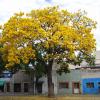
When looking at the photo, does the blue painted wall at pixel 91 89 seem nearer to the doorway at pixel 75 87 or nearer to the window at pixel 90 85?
the window at pixel 90 85

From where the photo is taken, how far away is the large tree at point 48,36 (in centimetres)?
5753

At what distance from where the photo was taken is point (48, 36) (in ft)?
190

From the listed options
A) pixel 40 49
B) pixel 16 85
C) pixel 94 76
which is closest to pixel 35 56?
pixel 40 49

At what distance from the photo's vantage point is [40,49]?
5912 centimetres

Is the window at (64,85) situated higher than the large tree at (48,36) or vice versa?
the large tree at (48,36)

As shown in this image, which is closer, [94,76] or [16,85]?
[94,76]

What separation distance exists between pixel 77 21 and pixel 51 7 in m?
4.54

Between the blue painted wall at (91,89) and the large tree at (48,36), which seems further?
the blue painted wall at (91,89)

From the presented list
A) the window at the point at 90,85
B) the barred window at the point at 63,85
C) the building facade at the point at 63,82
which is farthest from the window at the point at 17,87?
the window at the point at 90,85

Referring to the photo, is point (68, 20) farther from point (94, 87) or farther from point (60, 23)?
point (94, 87)

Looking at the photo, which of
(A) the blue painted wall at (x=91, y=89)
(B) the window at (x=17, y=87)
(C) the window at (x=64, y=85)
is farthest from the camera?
(B) the window at (x=17, y=87)

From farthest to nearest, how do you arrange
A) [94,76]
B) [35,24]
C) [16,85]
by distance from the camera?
[16,85] → [94,76] → [35,24]

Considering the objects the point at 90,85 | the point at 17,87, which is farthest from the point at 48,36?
the point at 17,87

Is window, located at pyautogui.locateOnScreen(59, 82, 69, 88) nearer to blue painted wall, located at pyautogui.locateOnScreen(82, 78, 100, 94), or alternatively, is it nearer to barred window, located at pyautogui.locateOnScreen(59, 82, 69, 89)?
barred window, located at pyautogui.locateOnScreen(59, 82, 69, 89)
